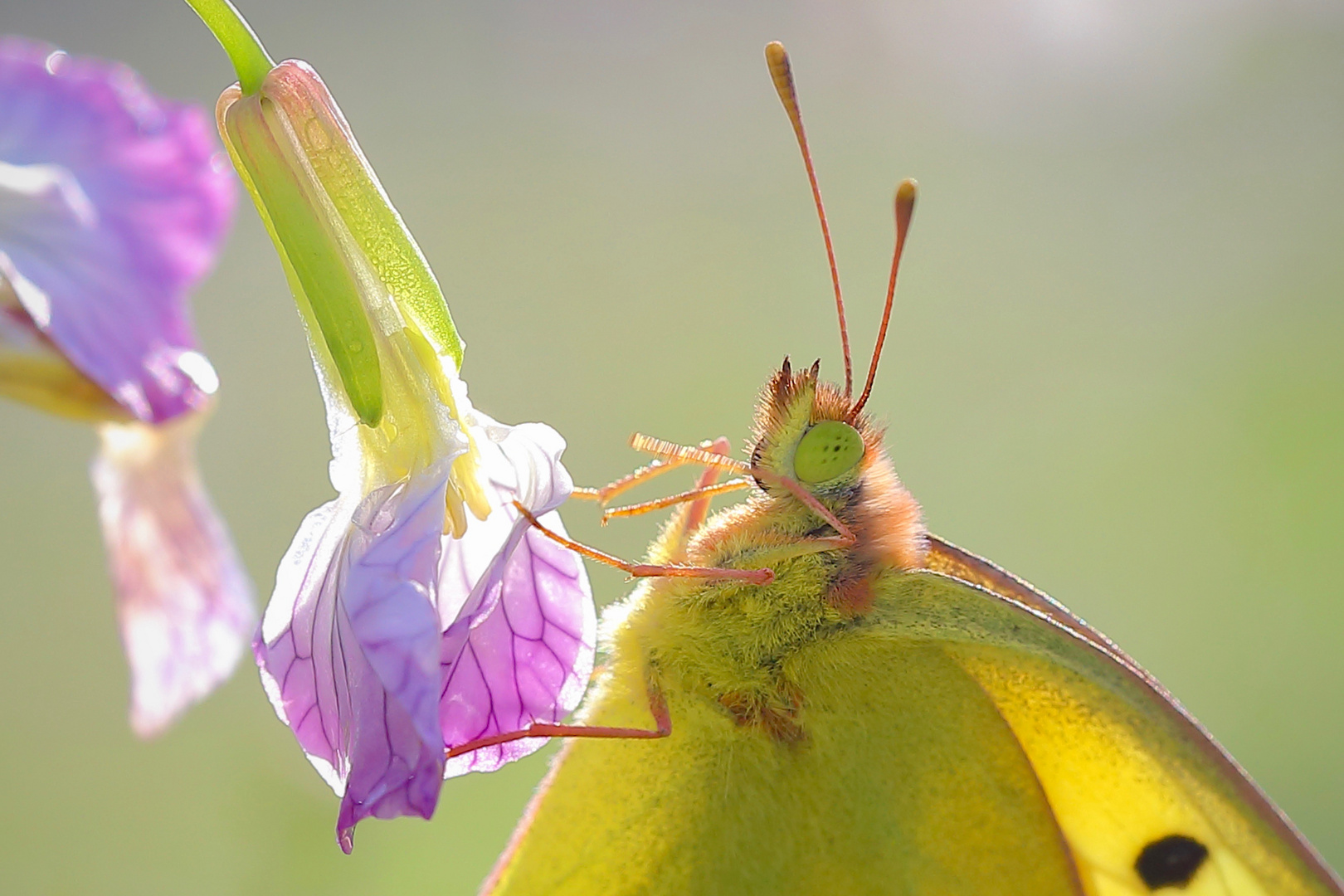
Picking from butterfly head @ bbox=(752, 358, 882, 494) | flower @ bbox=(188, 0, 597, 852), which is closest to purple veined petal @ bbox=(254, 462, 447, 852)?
flower @ bbox=(188, 0, 597, 852)

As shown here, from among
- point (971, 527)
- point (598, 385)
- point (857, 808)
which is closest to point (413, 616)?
point (857, 808)

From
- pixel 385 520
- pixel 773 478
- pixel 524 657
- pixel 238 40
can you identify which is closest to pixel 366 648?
pixel 385 520

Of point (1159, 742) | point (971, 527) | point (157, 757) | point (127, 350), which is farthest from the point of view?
point (971, 527)

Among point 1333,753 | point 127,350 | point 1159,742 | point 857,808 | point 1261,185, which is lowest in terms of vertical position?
point 1333,753

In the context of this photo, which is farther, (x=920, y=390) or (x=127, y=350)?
(x=920, y=390)

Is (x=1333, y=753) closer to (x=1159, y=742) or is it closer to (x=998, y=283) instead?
(x=998, y=283)

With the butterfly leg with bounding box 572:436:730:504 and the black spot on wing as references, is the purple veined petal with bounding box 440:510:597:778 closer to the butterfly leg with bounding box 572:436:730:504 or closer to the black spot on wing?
the butterfly leg with bounding box 572:436:730:504
